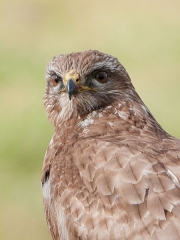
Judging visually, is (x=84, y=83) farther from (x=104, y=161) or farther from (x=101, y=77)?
(x=104, y=161)

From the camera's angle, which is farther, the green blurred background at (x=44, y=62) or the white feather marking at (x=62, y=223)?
the green blurred background at (x=44, y=62)

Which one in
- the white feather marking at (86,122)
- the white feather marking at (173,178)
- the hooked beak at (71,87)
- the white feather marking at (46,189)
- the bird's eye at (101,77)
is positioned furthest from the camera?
the bird's eye at (101,77)

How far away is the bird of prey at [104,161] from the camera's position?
17.6 feet

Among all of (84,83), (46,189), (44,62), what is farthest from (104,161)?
(44,62)

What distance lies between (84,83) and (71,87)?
20 centimetres

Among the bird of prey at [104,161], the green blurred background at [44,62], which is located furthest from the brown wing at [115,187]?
the green blurred background at [44,62]

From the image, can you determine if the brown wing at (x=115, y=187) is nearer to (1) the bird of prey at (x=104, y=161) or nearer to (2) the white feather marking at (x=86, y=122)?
(1) the bird of prey at (x=104, y=161)

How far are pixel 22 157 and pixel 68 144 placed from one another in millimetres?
4983

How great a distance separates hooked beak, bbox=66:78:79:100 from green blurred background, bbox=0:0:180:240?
3693 millimetres

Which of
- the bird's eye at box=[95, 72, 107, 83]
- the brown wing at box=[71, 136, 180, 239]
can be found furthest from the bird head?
the brown wing at box=[71, 136, 180, 239]

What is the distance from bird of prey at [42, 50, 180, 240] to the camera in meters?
5.35

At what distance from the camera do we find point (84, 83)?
6531 millimetres

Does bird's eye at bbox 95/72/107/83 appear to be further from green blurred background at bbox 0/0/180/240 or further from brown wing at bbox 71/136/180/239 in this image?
green blurred background at bbox 0/0/180/240

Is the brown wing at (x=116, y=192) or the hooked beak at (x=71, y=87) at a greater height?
the hooked beak at (x=71, y=87)
